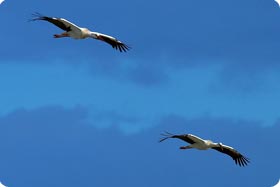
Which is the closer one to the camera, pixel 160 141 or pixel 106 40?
pixel 160 141

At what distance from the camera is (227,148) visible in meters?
28.5

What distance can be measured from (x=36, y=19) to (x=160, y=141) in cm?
406

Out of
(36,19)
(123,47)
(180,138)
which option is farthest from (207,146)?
(36,19)

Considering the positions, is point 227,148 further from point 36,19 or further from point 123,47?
point 36,19

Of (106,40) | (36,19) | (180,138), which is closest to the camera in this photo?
(36,19)

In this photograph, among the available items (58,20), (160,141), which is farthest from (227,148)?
(58,20)

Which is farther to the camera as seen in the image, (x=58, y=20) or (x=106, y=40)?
(x=106, y=40)

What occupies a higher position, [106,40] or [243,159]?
[106,40]

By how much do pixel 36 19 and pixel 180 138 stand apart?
4.75m

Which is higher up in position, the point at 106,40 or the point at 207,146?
the point at 106,40

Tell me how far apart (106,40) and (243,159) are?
4.88 metres

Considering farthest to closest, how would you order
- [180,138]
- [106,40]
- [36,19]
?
[106,40] → [180,138] → [36,19]

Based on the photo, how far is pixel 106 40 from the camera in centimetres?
2842

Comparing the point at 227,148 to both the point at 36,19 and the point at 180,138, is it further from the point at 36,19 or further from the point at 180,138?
the point at 36,19
